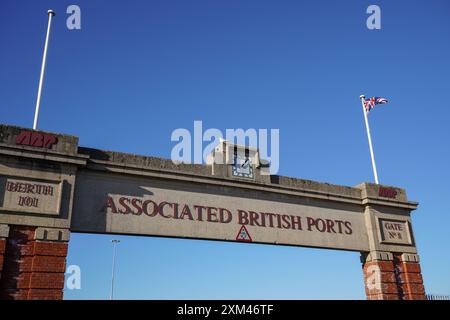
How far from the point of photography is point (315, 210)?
2012 cm

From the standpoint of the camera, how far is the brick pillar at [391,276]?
64.4ft

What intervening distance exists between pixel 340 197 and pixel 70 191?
1269cm

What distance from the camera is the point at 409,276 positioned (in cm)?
2061

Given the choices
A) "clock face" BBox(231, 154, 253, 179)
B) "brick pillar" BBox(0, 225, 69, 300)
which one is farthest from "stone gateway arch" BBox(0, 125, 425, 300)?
"clock face" BBox(231, 154, 253, 179)

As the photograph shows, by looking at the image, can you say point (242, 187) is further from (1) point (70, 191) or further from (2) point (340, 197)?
(1) point (70, 191)

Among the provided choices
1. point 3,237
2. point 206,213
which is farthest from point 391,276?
point 3,237

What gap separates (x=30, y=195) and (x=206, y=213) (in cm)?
677

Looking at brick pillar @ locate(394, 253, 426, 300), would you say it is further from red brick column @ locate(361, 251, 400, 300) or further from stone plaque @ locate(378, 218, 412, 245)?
stone plaque @ locate(378, 218, 412, 245)

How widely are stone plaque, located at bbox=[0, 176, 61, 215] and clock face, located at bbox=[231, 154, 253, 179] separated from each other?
295 inches

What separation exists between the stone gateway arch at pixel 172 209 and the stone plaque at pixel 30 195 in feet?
0.10

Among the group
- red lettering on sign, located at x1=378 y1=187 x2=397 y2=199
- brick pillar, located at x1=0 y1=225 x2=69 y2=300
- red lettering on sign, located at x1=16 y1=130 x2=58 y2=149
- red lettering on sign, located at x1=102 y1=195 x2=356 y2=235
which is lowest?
brick pillar, located at x1=0 y1=225 x2=69 y2=300

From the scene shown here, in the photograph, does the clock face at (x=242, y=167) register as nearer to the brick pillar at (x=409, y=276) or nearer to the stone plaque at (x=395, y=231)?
the stone plaque at (x=395, y=231)

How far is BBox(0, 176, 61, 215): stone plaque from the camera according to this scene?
14.0 m

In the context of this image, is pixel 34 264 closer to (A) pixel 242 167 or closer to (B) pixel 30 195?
(B) pixel 30 195
